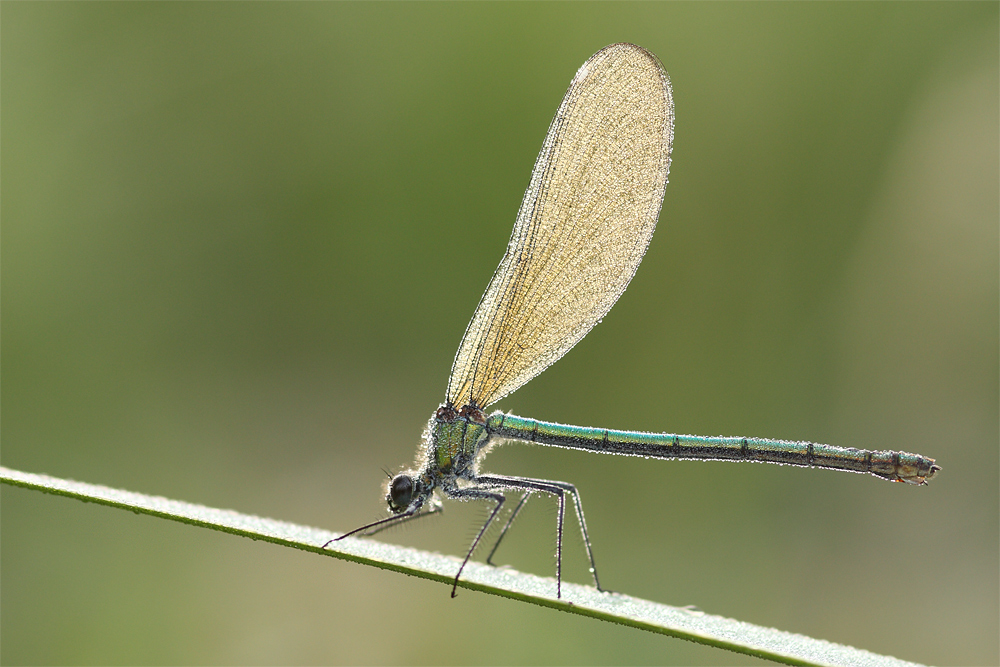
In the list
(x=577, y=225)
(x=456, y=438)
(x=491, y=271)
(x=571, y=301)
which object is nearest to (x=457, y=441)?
(x=456, y=438)

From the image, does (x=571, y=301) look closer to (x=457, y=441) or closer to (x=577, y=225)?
(x=577, y=225)

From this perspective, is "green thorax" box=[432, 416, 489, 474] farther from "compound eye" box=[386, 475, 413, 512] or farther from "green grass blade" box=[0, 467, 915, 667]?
"green grass blade" box=[0, 467, 915, 667]

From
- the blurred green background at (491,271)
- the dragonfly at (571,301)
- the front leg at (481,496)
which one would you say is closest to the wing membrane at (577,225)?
the dragonfly at (571,301)

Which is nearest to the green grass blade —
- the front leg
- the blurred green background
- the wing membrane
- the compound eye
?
the front leg

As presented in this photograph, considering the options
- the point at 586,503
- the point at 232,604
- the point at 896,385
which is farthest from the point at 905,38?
the point at 232,604

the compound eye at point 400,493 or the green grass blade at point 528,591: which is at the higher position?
the compound eye at point 400,493

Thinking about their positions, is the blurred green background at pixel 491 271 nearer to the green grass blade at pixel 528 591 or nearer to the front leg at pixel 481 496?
the front leg at pixel 481 496

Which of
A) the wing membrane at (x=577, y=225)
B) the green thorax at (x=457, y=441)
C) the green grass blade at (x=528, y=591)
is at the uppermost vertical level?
the wing membrane at (x=577, y=225)
